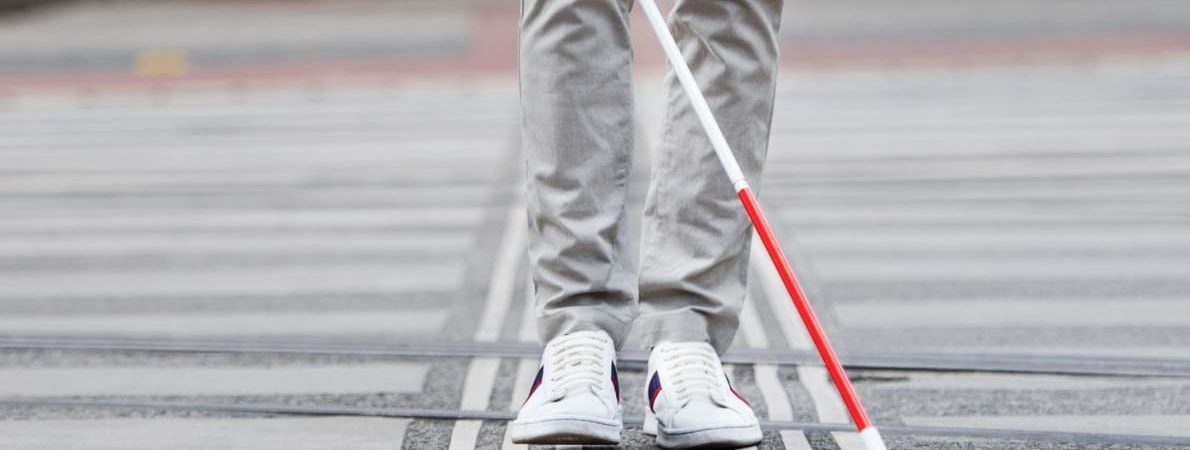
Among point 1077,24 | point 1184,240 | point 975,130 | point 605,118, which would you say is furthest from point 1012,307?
point 1077,24

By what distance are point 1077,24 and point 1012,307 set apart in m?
13.9

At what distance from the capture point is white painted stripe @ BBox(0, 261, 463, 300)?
178 inches

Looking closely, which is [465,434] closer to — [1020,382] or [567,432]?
[567,432]

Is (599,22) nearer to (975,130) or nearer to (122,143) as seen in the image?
(975,130)

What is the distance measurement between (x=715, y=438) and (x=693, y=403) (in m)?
0.07

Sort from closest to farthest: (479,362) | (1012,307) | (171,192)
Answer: (479,362)
(1012,307)
(171,192)

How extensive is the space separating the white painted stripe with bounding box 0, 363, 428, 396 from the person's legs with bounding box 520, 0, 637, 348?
26.9 inches

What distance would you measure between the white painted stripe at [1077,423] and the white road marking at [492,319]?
828 millimetres

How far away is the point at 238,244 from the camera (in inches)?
211

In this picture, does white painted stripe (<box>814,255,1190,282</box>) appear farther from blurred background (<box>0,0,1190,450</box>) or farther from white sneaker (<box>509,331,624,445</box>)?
white sneaker (<box>509,331,624,445</box>)

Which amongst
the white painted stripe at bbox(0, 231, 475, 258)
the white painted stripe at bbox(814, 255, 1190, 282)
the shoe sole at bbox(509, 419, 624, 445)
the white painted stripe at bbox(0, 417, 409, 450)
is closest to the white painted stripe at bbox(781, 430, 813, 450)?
the shoe sole at bbox(509, 419, 624, 445)

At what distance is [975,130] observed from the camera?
8375 millimetres

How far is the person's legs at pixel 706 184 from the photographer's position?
277 centimetres

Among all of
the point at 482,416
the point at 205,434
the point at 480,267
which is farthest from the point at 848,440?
the point at 480,267
